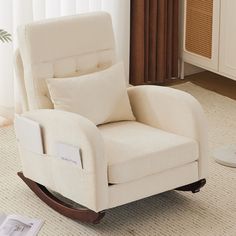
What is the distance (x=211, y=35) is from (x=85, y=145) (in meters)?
2.30

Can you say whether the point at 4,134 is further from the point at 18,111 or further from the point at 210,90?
the point at 210,90

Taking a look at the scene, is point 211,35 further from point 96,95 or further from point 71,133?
point 71,133

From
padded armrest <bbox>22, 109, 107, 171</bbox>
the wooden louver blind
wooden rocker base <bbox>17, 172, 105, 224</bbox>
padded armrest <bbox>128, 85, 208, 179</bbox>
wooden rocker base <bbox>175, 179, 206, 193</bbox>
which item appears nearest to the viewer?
padded armrest <bbox>22, 109, 107, 171</bbox>

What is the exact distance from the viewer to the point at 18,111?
5.04 meters

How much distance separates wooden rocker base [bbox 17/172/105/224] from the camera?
3471mm

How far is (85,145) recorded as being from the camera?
3.32 m

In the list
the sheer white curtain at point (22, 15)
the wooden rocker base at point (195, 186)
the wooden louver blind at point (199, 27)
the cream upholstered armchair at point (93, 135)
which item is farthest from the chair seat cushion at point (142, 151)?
the wooden louver blind at point (199, 27)

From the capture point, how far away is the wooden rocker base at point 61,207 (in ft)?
11.4

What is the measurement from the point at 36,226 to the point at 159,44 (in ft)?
8.05

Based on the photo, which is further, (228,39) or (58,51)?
(228,39)

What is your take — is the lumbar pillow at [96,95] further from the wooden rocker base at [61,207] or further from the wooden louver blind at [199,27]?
the wooden louver blind at [199,27]

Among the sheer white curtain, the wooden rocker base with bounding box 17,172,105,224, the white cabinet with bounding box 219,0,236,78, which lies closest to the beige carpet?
the wooden rocker base with bounding box 17,172,105,224

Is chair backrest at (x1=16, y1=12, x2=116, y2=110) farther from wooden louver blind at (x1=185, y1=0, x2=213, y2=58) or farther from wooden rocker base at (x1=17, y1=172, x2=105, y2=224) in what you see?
wooden louver blind at (x1=185, y1=0, x2=213, y2=58)

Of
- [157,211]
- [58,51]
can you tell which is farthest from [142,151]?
[58,51]
